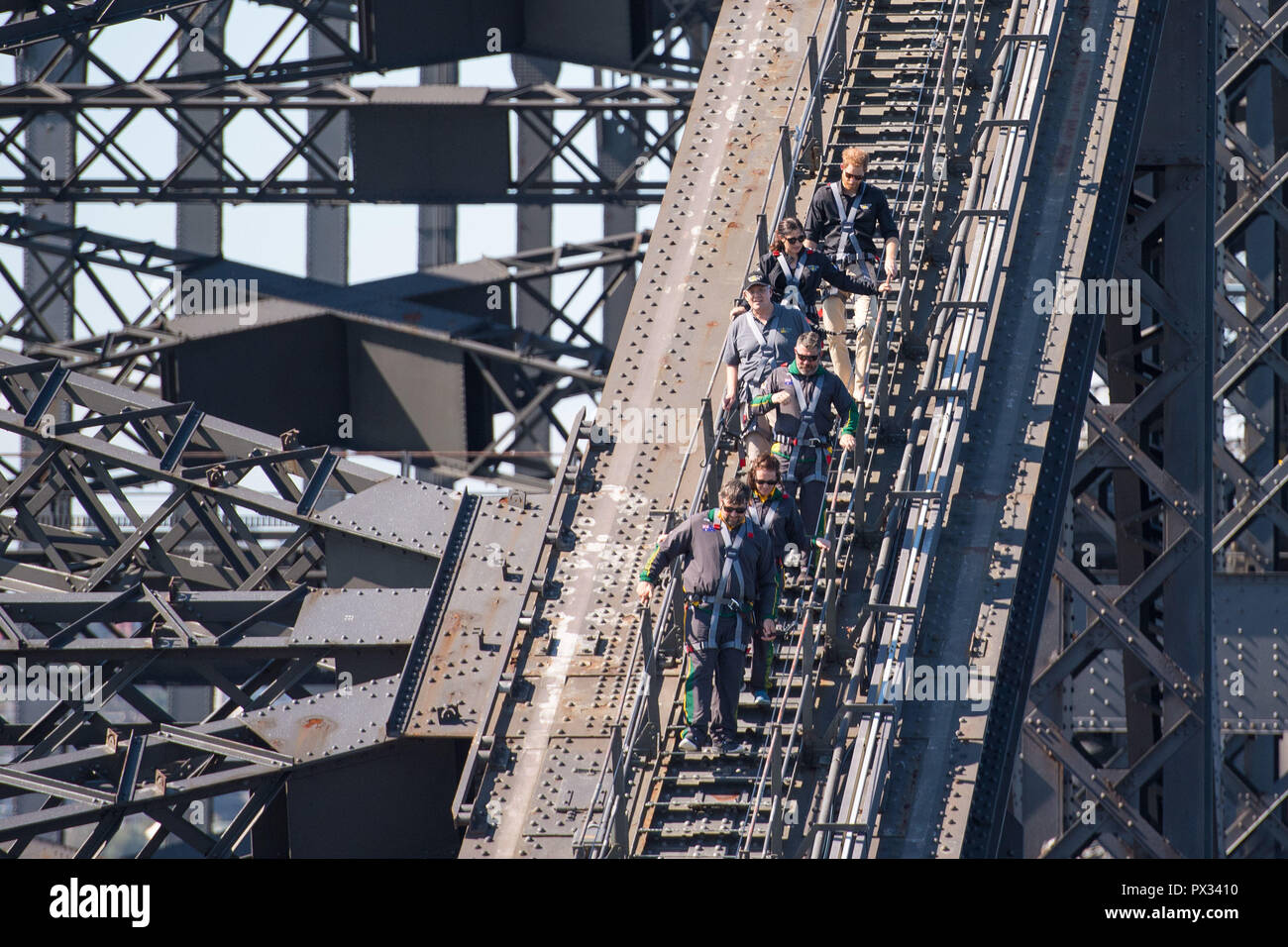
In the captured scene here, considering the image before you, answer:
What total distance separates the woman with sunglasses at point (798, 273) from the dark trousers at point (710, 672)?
3.15 m

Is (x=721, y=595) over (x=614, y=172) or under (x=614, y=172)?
under

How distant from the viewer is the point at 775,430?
1686 cm

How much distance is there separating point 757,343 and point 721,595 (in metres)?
2.58

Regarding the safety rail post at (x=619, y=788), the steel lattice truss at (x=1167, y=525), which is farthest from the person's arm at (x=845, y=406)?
the steel lattice truss at (x=1167, y=525)

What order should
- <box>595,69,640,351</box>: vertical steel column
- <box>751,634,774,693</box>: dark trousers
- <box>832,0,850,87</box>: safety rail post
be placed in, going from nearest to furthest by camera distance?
<box>751,634,774,693</box>: dark trousers
<box>832,0,850,87</box>: safety rail post
<box>595,69,640,351</box>: vertical steel column

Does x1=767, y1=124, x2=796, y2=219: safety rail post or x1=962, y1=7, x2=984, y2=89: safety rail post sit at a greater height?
x1=962, y1=7, x2=984, y2=89: safety rail post

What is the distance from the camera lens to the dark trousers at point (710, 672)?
15.5m

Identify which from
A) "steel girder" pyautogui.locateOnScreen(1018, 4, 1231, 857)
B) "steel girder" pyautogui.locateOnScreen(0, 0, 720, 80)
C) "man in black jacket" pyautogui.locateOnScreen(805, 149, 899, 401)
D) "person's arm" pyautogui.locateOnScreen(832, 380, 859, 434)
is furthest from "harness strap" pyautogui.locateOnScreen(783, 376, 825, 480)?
"steel girder" pyautogui.locateOnScreen(0, 0, 720, 80)

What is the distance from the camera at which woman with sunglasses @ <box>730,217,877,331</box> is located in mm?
17734

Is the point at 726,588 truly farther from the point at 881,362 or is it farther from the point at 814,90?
the point at 814,90

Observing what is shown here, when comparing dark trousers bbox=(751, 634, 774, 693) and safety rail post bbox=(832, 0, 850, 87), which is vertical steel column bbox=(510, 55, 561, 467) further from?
dark trousers bbox=(751, 634, 774, 693)

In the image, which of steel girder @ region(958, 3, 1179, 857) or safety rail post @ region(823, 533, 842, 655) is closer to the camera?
steel girder @ region(958, 3, 1179, 857)

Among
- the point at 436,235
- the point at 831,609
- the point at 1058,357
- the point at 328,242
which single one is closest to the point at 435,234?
the point at 436,235
